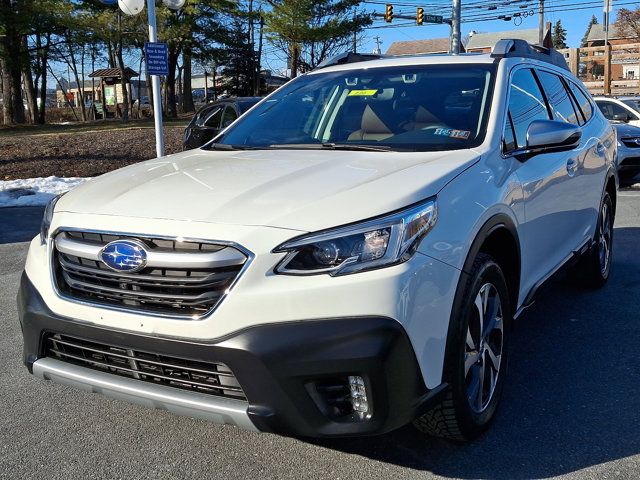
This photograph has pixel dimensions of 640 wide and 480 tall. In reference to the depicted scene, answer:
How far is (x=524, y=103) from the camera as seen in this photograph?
3.85 metres

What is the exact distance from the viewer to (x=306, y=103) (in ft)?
13.6

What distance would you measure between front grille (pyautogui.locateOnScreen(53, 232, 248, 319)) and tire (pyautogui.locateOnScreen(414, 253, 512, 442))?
883 mm

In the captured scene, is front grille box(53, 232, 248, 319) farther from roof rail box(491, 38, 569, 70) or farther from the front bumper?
roof rail box(491, 38, 569, 70)

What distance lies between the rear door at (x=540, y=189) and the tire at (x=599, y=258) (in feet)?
2.57

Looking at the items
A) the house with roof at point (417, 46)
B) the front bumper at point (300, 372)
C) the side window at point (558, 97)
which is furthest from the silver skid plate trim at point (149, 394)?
the house with roof at point (417, 46)

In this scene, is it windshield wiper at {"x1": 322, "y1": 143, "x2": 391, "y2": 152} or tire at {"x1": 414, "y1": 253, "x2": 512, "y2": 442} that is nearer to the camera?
tire at {"x1": 414, "y1": 253, "x2": 512, "y2": 442}

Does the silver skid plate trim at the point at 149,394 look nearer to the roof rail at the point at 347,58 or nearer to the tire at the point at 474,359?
the tire at the point at 474,359

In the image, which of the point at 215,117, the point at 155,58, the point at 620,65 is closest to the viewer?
the point at 155,58

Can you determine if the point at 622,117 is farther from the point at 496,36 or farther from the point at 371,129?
the point at 496,36

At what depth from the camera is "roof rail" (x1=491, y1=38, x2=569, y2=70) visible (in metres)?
3.92

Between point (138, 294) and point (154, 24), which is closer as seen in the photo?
point (138, 294)

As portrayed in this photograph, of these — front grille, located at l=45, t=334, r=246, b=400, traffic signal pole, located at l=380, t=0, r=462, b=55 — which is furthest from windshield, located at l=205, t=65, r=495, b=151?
traffic signal pole, located at l=380, t=0, r=462, b=55

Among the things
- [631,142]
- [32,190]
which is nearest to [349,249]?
[32,190]

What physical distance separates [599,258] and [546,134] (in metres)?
2.26
